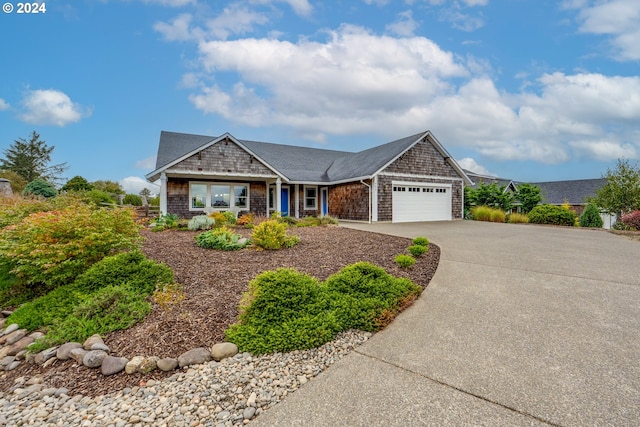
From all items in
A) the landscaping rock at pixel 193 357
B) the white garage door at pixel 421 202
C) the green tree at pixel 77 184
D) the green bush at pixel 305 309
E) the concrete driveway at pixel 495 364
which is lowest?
the landscaping rock at pixel 193 357

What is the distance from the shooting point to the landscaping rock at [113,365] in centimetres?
294

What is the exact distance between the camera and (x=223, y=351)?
304cm

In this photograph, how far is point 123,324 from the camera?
3.76m

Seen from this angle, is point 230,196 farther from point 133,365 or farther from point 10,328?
point 133,365

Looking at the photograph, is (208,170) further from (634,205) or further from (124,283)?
(634,205)

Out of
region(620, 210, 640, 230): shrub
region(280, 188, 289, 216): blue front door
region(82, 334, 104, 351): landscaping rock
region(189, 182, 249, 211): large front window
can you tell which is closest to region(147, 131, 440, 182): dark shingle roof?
region(280, 188, 289, 216): blue front door

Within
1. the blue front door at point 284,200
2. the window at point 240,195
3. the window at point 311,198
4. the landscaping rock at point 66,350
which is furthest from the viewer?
the window at point 311,198

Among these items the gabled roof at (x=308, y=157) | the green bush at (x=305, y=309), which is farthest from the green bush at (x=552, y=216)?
the green bush at (x=305, y=309)

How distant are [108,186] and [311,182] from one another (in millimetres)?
23811

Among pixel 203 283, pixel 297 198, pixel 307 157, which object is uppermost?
pixel 307 157

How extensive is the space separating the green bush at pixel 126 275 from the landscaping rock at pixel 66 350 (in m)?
1.10

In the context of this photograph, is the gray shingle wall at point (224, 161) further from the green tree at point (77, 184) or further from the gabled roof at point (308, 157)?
the green tree at point (77, 184)

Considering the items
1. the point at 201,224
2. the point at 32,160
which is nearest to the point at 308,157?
the point at 201,224

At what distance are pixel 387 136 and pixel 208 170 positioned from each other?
45.8 ft
